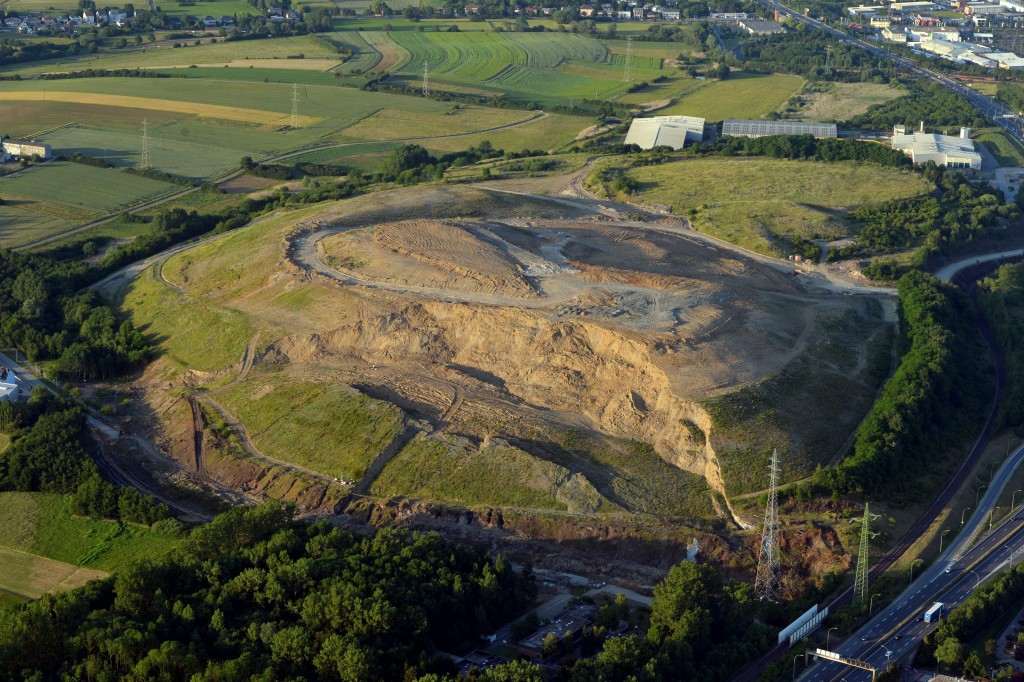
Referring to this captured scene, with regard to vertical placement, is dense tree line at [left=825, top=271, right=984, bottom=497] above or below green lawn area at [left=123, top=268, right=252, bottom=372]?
above

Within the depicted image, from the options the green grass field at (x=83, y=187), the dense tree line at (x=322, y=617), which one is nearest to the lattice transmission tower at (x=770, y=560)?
the dense tree line at (x=322, y=617)

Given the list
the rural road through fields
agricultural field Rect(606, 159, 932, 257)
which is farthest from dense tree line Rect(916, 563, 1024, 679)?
the rural road through fields

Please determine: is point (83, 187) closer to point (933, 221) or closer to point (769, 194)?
point (769, 194)

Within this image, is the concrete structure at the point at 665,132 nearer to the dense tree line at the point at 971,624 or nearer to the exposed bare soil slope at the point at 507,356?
the exposed bare soil slope at the point at 507,356

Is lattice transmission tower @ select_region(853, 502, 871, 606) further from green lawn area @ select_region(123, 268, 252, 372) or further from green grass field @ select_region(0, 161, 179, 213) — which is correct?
green grass field @ select_region(0, 161, 179, 213)

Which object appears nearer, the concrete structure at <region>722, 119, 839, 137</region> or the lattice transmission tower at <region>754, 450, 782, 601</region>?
the lattice transmission tower at <region>754, 450, 782, 601</region>
